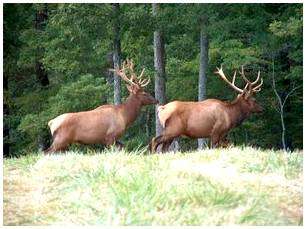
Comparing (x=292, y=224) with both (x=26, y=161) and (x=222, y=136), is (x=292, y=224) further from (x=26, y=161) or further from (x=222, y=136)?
(x=222, y=136)

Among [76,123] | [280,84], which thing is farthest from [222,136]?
[280,84]

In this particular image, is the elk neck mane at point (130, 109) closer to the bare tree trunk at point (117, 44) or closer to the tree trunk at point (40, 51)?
the bare tree trunk at point (117, 44)

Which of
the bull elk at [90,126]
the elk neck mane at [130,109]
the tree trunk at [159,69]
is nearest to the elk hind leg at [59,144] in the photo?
the bull elk at [90,126]

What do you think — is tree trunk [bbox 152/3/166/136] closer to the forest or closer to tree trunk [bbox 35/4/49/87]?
the forest

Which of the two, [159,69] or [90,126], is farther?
[159,69]

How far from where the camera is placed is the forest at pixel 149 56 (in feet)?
53.1

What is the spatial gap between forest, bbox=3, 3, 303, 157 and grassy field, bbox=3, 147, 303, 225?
7091mm

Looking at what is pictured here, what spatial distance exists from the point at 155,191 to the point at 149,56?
1433cm

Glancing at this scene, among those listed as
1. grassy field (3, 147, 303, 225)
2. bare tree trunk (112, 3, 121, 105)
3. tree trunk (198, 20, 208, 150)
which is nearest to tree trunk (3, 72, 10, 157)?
bare tree trunk (112, 3, 121, 105)

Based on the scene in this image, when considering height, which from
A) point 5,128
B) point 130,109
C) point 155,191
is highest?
point 130,109

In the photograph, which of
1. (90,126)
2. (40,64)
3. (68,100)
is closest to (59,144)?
(90,126)

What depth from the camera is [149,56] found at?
821 inches

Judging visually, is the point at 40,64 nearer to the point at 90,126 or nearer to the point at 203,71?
the point at 203,71

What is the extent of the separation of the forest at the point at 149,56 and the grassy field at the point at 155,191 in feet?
23.3
